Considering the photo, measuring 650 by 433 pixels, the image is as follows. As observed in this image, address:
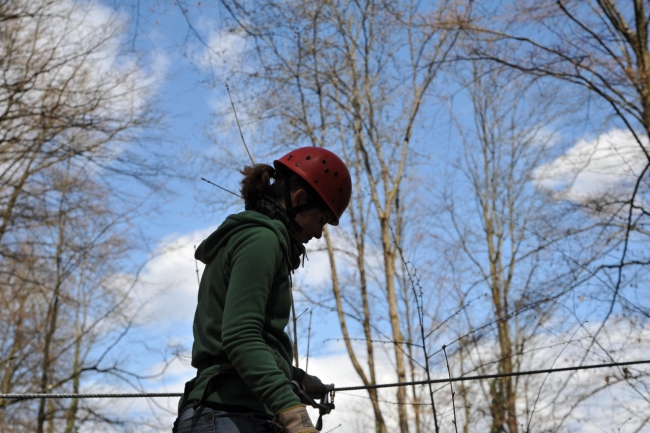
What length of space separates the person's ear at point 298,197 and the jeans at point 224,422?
2.21 feet

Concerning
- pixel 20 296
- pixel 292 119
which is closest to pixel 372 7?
pixel 292 119

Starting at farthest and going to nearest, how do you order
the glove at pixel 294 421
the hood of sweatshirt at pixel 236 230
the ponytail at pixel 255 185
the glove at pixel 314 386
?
the glove at pixel 314 386, the ponytail at pixel 255 185, the hood of sweatshirt at pixel 236 230, the glove at pixel 294 421

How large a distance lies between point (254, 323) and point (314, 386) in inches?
28.2

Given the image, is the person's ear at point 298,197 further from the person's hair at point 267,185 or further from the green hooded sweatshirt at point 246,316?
the green hooded sweatshirt at point 246,316

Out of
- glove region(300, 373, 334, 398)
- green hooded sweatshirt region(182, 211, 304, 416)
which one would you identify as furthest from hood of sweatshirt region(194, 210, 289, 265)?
glove region(300, 373, 334, 398)

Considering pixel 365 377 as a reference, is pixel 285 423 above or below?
below

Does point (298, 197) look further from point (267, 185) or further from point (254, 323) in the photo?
point (254, 323)

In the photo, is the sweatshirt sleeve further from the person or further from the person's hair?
the person's hair

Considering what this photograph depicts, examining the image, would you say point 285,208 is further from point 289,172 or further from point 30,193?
point 30,193

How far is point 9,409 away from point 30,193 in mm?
6837

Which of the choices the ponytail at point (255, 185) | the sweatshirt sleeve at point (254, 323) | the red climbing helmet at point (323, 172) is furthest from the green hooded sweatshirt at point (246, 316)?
the red climbing helmet at point (323, 172)

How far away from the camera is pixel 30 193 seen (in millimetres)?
10016

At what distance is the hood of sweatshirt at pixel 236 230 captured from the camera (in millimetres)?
1900

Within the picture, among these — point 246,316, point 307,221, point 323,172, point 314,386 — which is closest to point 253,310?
point 246,316
